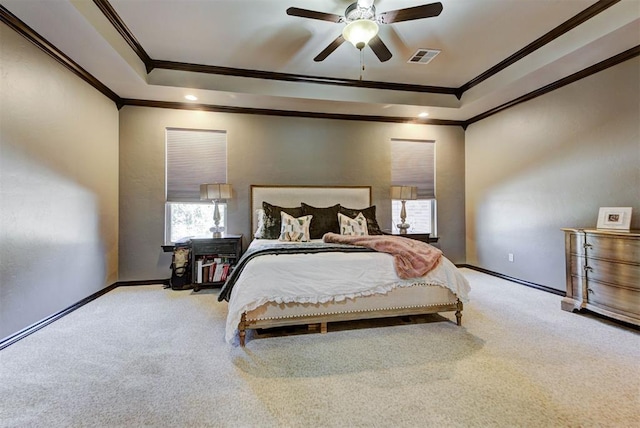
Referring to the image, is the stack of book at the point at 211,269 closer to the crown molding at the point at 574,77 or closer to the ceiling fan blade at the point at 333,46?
the ceiling fan blade at the point at 333,46

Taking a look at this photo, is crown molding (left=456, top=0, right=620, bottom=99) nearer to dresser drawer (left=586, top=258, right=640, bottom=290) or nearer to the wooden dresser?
the wooden dresser

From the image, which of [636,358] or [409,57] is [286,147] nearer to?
[409,57]

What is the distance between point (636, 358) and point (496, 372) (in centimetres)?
117

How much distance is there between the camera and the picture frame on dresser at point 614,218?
288cm

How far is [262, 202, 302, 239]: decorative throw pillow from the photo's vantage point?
4.13m

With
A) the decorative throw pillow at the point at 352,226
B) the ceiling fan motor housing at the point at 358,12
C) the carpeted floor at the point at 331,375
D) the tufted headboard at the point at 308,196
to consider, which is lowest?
the carpeted floor at the point at 331,375

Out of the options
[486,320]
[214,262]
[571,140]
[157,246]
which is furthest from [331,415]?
[571,140]

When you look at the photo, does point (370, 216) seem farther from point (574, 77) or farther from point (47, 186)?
point (47, 186)

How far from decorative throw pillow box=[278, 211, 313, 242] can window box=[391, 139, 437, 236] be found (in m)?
1.93

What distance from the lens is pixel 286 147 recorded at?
189 inches

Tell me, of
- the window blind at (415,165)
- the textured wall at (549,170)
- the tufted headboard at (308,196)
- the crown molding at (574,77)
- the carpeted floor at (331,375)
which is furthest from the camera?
the window blind at (415,165)

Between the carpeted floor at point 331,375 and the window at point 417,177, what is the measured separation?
2500 millimetres

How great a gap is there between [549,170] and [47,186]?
5.89 meters

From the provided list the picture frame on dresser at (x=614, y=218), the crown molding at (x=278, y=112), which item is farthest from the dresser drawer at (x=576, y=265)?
the crown molding at (x=278, y=112)
